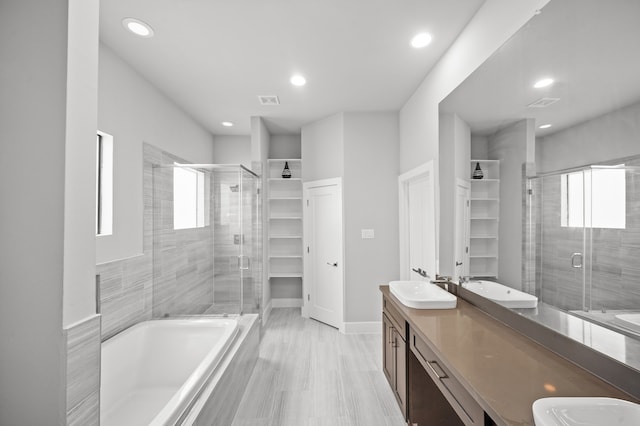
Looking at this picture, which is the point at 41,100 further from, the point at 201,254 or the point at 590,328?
the point at 201,254

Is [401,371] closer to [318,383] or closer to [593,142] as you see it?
[318,383]

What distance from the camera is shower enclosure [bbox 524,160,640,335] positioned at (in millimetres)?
987

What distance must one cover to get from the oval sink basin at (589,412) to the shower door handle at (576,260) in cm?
49

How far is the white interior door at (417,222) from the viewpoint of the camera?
2.75 metres

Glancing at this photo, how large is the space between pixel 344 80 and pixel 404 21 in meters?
0.93

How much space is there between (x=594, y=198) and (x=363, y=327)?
301cm

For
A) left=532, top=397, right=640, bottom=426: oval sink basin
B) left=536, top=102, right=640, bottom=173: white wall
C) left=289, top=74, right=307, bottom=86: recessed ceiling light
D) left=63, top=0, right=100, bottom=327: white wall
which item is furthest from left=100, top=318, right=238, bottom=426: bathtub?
left=289, top=74, right=307, bottom=86: recessed ceiling light

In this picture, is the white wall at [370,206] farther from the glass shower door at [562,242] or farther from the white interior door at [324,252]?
the glass shower door at [562,242]

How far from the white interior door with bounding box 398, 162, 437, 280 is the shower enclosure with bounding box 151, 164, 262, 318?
1914 millimetres

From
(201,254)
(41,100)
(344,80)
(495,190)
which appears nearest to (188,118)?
(201,254)

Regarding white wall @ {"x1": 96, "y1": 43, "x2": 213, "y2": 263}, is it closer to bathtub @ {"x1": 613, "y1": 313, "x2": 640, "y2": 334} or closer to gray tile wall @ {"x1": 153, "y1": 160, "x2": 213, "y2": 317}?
gray tile wall @ {"x1": 153, "y1": 160, "x2": 213, "y2": 317}

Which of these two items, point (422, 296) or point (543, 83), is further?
point (422, 296)

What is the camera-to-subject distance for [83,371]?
867 millimetres

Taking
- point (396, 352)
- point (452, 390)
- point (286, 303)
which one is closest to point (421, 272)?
point (396, 352)
